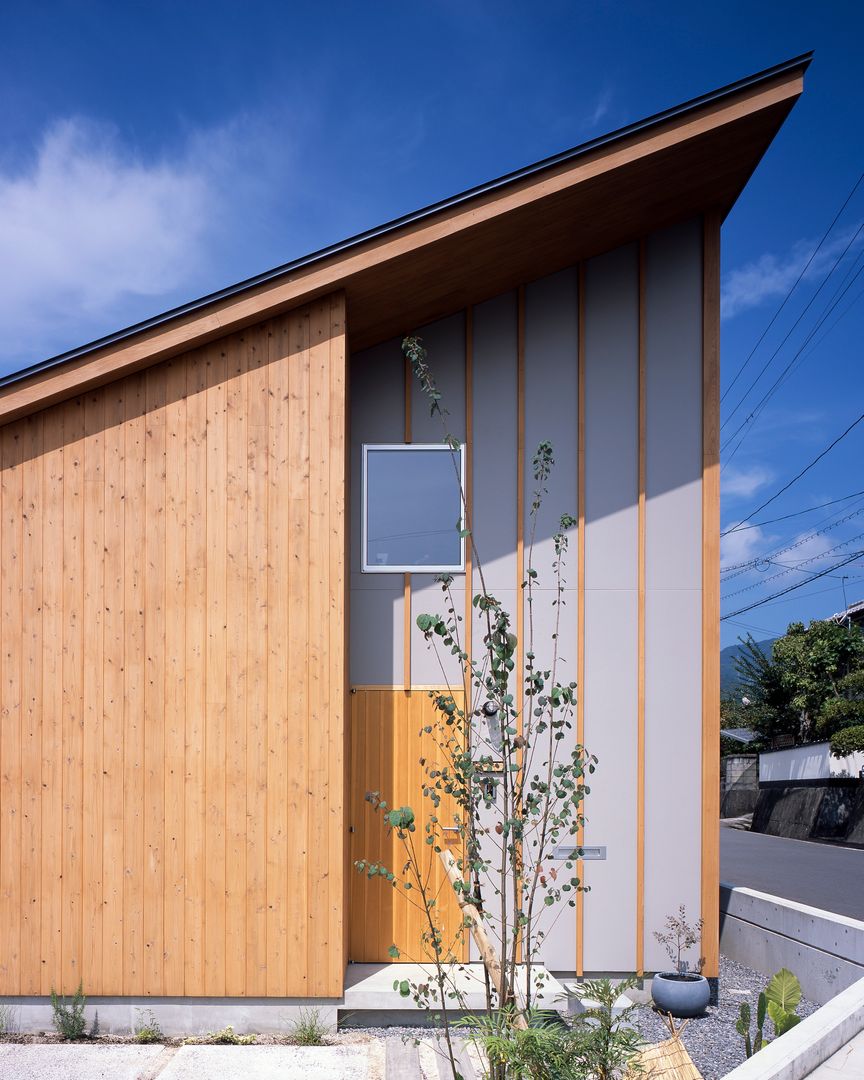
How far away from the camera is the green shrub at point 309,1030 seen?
16.8 feet

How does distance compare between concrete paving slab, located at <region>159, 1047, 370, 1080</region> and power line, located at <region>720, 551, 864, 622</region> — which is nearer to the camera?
concrete paving slab, located at <region>159, 1047, 370, 1080</region>

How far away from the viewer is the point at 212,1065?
4.73 meters

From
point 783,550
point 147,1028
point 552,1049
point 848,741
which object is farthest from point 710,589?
point 783,550

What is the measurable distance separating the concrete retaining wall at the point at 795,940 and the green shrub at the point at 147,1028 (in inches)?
166

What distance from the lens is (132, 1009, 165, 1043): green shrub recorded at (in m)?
5.16

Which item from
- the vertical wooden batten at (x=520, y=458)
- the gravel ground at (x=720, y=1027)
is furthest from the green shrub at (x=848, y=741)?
the vertical wooden batten at (x=520, y=458)

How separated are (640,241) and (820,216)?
262 ft

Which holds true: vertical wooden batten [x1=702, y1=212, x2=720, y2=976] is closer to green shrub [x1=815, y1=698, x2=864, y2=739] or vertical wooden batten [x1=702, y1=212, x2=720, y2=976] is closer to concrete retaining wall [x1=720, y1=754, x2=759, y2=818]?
green shrub [x1=815, y1=698, x2=864, y2=739]

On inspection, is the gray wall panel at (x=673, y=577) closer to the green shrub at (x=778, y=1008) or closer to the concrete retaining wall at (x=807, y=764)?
the green shrub at (x=778, y=1008)

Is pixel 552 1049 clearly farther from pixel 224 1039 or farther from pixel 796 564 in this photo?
pixel 796 564

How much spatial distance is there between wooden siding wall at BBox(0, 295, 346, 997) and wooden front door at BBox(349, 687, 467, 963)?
812 mm

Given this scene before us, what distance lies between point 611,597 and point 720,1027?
280 centimetres

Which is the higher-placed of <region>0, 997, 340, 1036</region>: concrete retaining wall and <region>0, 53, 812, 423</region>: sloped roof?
<region>0, 53, 812, 423</region>: sloped roof

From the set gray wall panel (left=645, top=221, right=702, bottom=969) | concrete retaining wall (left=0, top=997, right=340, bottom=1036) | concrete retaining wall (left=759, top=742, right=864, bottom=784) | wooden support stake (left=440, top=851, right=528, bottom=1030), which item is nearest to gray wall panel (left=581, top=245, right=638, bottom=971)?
gray wall panel (left=645, top=221, right=702, bottom=969)
